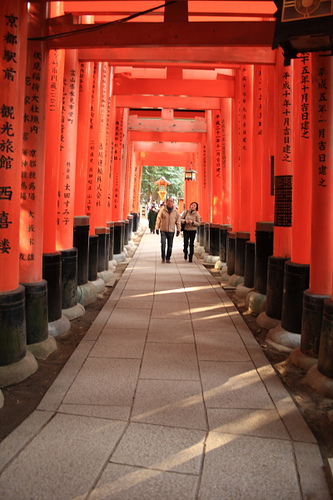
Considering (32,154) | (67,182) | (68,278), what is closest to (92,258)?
(68,278)

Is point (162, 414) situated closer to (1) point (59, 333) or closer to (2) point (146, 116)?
(1) point (59, 333)

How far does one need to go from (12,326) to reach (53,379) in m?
0.61

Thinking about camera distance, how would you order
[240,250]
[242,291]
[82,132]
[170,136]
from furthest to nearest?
[170,136] < [240,250] < [242,291] < [82,132]

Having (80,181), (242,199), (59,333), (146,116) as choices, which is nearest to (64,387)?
(59,333)

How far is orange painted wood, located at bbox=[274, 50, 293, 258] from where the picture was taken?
219 inches

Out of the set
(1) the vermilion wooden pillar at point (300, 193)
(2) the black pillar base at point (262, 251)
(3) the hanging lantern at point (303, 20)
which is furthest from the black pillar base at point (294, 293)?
(3) the hanging lantern at point (303, 20)

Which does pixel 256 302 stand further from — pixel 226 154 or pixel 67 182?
pixel 226 154

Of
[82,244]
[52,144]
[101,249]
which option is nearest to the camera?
[52,144]

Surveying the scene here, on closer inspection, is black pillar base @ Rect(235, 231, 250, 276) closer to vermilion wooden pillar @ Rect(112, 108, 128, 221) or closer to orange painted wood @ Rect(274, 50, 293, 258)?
orange painted wood @ Rect(274, 50, 293, 258)

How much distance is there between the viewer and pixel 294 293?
4883 mm

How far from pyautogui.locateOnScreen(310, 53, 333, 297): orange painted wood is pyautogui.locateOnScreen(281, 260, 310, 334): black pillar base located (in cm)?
55

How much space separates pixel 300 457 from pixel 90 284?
5.02m

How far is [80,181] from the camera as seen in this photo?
283 inches

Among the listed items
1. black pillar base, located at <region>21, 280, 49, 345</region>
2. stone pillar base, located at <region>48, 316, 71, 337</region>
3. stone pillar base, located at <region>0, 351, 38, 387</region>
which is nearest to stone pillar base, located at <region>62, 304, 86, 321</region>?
stone pillar base, located at <region>48, 316, 71, 337</region>
